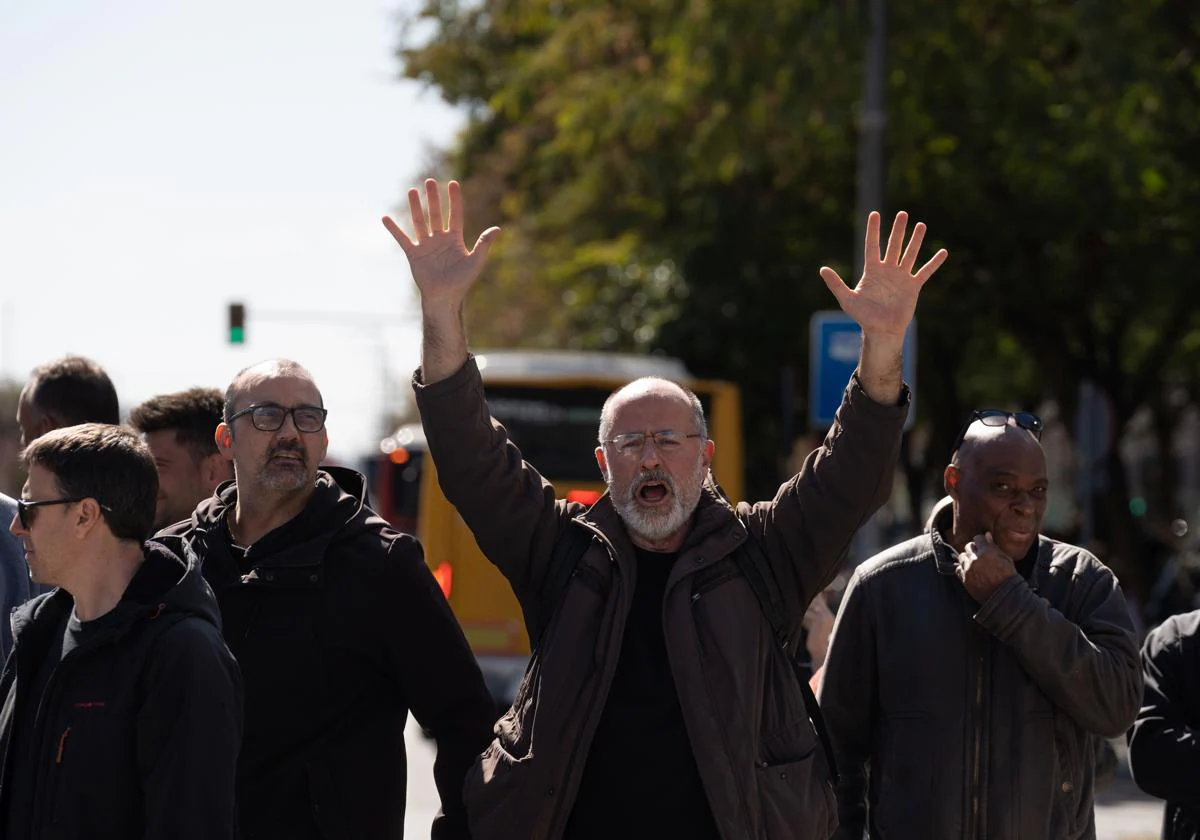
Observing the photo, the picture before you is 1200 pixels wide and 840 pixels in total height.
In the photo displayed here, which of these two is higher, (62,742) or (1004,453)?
(1004,453)

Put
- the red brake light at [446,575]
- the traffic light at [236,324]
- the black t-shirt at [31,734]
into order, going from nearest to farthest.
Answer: the black t-shirt at [31,734], the red brake light at [446,575], the traffic light at [236,324]

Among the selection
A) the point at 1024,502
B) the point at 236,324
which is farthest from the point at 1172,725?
the point at 236,324

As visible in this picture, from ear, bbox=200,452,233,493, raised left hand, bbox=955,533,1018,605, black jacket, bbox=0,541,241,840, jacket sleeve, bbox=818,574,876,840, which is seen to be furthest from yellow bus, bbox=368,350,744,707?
black jacket, bbox=0,541,241,840

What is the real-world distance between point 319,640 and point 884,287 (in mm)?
1546

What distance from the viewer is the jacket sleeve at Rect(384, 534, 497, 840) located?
4.64 m

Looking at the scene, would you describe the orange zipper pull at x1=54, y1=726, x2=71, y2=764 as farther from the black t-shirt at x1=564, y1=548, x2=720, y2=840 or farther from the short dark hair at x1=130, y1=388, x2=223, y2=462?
the short dark hair at x1=130, y1=388, x2=223, y2=462

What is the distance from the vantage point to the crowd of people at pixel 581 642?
3.62 m

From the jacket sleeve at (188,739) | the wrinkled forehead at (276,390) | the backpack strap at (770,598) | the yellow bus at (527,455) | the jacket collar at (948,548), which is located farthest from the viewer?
the yellow bus at (527,455)

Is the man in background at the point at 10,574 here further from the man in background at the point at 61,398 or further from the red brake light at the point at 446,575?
the red brake light at the point at 446,575

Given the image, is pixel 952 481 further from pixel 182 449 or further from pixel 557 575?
pixel 182 449

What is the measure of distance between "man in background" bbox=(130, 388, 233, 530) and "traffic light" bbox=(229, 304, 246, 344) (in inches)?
1032

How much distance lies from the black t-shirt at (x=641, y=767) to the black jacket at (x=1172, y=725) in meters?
1.54

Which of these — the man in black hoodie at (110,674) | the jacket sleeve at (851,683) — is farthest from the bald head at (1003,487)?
the man in black hoodie at (110,674)

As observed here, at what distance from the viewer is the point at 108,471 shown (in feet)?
12.2
